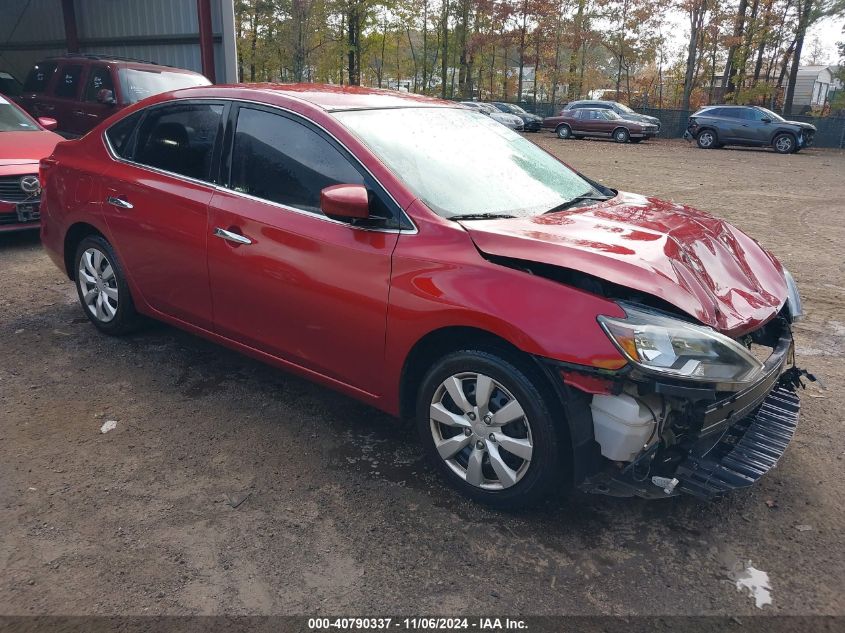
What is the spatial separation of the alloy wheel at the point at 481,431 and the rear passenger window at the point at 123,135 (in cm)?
284

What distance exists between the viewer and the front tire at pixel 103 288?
4617 mm

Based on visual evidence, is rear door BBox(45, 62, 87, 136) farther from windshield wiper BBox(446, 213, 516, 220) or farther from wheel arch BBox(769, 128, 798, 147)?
wheel arch BBox(769, 128, 798, 147)

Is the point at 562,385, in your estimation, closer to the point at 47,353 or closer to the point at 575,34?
the point at 47,353

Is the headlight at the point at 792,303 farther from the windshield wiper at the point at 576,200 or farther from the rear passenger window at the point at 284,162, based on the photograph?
the rear passenger window at the point at 284,162

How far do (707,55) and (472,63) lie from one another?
54.4 feet

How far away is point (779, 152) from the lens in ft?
80.6

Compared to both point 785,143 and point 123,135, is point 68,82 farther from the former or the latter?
point 785,143

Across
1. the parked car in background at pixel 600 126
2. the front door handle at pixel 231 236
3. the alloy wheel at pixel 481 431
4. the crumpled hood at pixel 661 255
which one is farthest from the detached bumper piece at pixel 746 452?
the parked car in background at pixel 600 126

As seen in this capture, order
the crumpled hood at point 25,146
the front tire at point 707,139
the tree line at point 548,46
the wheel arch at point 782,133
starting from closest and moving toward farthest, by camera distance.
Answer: the crumpled hood at point 25,146, the wheel arch at point 782,133, the front tire at point 707,139, the tree line at point 548,46

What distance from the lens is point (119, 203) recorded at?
4410 mm

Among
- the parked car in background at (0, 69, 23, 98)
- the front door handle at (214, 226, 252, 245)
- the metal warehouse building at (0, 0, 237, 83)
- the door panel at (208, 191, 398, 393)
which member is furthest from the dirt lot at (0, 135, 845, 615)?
the parked car in background at (0, 69, 23, 98)

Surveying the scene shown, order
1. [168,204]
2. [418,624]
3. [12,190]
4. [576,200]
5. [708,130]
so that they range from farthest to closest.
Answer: [708,130] → [12,190] → [168,204] → [576,200] → [418,624]

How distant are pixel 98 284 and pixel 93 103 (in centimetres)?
804

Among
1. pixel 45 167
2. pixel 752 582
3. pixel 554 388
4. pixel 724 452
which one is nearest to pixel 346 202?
pixel 554 388
